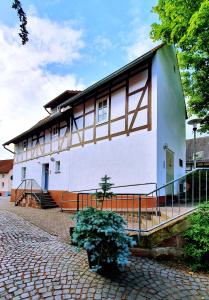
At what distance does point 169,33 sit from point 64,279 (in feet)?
34.4

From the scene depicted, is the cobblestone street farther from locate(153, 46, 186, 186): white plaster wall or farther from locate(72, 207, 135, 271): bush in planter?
locate(153, 46, 186, 186): white plaster wall

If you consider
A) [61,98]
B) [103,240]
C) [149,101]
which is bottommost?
[103,240]

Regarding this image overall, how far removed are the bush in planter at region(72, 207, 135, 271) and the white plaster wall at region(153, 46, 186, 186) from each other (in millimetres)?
4861

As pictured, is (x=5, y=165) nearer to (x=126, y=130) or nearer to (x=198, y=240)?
(x=126, y=130)

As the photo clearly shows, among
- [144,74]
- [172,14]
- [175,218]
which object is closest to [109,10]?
[144,74]

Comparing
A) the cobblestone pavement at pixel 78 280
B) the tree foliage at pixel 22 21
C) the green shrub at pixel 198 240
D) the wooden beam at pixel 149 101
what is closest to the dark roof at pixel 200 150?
the wooden beam at pixel 149 101

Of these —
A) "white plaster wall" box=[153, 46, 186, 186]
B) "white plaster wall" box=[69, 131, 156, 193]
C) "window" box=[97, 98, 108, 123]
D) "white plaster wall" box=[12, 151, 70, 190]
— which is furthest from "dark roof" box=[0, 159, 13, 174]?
"white plaster wall" box=[153, 46, 186, 186]

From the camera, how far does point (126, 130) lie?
956cm

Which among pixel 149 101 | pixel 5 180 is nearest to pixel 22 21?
pixel 149 101

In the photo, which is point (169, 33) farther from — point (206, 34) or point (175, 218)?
point (175, 218)

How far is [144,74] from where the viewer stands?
9148 mm

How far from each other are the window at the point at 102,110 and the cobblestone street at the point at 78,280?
7103 mm

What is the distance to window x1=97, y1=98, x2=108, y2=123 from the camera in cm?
1089

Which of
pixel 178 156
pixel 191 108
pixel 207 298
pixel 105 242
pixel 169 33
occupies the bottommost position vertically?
pixel 207 298
